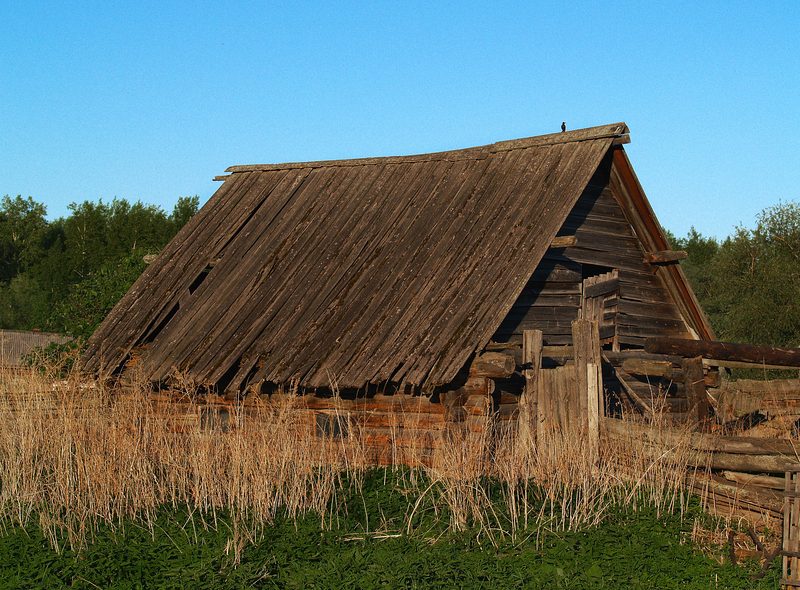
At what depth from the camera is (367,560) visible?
6.99 metres

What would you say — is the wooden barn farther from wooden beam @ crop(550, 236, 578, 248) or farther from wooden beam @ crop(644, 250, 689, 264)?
wooden beam @ crop(550, 236, 578, 248)

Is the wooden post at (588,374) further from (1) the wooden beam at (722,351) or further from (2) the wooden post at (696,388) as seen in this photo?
(2) the wooden post at (696,388)

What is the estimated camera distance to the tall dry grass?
7855mm

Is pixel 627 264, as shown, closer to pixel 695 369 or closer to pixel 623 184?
pixel 623 184

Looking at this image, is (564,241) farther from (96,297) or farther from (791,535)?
(96,297)

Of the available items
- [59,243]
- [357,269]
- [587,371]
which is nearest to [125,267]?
[357,269]

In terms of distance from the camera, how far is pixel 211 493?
8039mm

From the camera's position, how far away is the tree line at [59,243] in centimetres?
5234

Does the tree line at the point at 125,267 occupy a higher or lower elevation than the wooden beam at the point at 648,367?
higher

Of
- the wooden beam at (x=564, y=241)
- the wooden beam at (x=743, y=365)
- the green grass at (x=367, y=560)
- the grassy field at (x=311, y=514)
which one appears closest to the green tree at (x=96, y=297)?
the grassy field at (x=311, y=514)

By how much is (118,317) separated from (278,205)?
3.26 metres

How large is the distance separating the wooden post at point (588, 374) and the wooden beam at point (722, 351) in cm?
78

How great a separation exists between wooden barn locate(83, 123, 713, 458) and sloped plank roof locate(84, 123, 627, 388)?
0.03m

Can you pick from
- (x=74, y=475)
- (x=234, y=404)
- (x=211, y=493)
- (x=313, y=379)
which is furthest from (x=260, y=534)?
(x=234, y=404)
